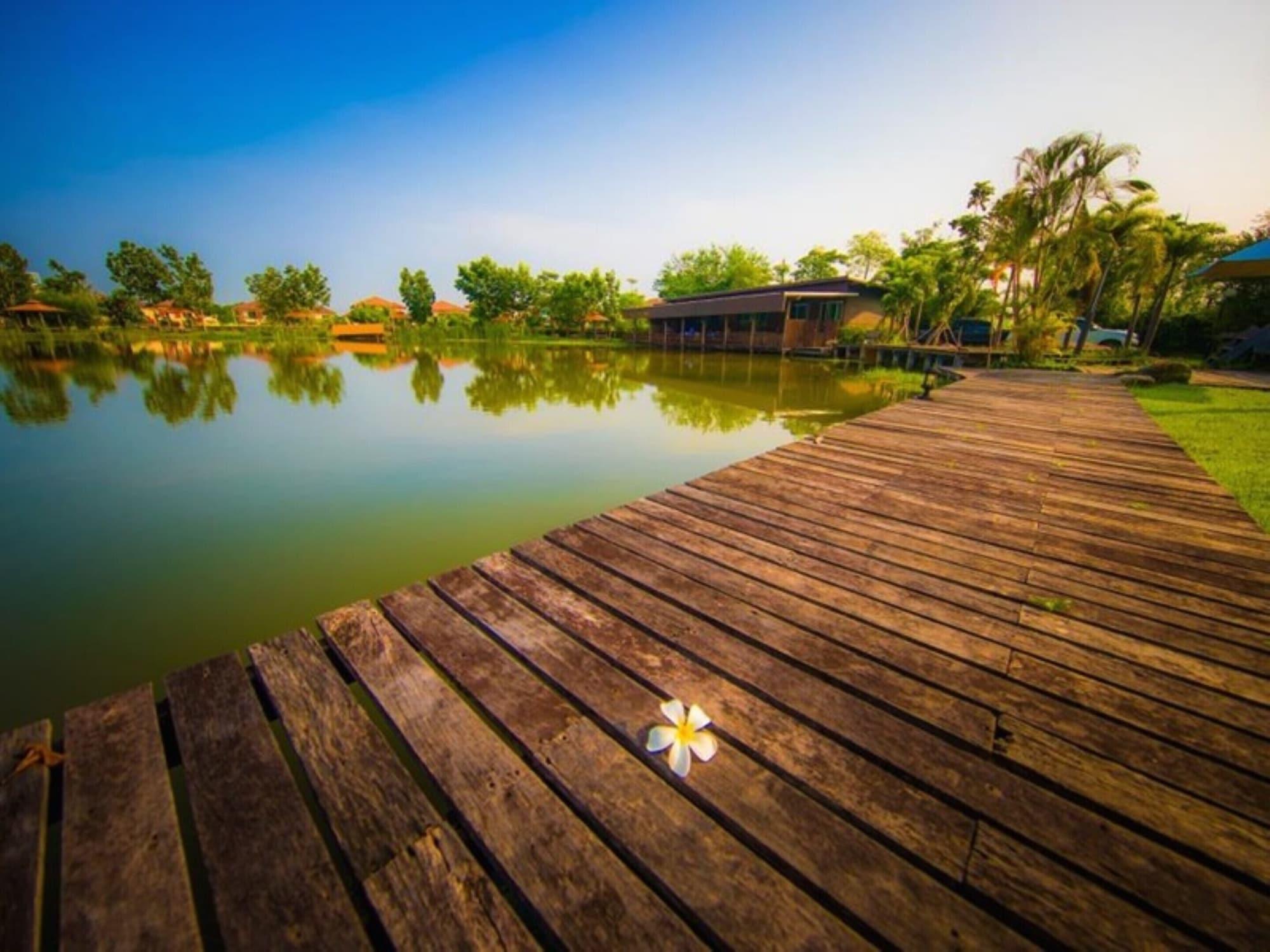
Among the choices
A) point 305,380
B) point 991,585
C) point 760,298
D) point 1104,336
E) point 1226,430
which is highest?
point 760,298

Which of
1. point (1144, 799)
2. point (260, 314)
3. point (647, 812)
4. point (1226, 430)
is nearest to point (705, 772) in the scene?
point (647, 812)

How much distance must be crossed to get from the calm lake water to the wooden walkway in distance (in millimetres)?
1436

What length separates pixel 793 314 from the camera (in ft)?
87.3

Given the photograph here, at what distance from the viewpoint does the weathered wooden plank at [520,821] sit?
1052mm

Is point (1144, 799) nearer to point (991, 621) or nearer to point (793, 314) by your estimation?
point (991, 621)

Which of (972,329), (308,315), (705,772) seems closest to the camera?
(705,772)

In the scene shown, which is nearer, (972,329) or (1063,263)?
(1063,263)

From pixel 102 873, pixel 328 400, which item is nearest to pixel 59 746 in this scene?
pixel 102 873

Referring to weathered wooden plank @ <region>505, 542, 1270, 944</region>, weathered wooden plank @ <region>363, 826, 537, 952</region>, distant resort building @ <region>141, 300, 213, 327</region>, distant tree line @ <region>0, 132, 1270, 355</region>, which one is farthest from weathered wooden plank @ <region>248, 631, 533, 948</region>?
distant resort building @ <region>141, 300, 213, 327</region>

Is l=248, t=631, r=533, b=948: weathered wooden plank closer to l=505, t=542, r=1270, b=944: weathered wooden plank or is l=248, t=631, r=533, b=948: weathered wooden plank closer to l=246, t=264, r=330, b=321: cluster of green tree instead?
l=505, t=542, r=1270, b=944: weathered wooden plank

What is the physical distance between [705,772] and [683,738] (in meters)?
0.11

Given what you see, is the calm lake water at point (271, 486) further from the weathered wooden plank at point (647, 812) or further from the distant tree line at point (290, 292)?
the distant tree line at point (290, 292)

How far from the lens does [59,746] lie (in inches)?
60.1

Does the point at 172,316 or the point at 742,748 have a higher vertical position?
the point at 172,316
